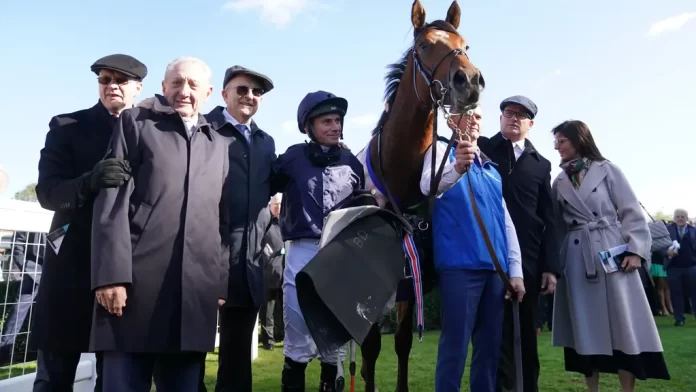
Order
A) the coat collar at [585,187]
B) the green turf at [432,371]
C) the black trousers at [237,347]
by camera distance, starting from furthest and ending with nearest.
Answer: the green turf at [432,371] < the coat collar at [585,187] < the black trousers at [237,347]

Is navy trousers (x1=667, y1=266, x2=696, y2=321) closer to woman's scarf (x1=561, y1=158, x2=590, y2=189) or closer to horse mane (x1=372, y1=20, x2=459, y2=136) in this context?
woman's scarf (x1=561, y1=158, x2=590, y2=189)

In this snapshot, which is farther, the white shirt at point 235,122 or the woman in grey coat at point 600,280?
the woman in grey coat at point 600,280

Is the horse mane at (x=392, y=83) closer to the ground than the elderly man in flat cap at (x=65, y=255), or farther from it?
farther from it

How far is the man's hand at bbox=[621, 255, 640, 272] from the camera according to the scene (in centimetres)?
393

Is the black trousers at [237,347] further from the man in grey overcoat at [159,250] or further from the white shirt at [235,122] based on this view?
the white shirt at [235,122]

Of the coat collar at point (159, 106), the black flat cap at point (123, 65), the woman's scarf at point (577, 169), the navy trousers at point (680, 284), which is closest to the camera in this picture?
the coat collar at point (159, 106)

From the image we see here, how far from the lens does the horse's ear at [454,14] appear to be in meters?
3.51

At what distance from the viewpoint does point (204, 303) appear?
2.25 metres

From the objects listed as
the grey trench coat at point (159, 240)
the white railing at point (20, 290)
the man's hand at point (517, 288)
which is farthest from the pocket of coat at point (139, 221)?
the white railing at point (20, 290)

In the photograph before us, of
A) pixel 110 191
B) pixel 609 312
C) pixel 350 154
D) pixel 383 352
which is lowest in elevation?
pixel 383 352

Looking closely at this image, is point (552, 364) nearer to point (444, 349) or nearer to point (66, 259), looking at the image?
point (444, 349)

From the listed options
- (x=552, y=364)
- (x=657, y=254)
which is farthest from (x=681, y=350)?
(x=657, y=254)

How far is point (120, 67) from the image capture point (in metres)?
2.86

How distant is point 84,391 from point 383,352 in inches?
182
